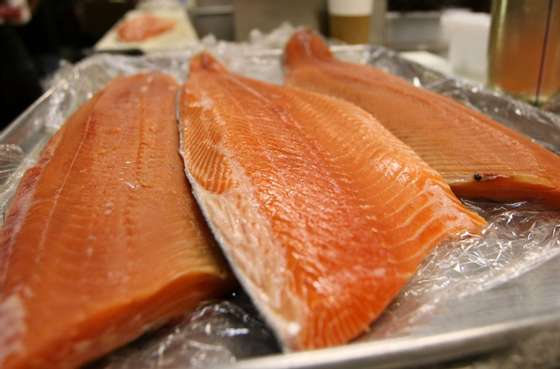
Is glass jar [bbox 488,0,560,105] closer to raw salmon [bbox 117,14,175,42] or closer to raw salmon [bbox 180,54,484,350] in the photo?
raw salmon [bbox 180,54,484,350]

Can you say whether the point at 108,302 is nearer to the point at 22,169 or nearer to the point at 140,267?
the point at 140,267

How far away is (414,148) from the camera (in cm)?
169

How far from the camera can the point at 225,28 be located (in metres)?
5.25

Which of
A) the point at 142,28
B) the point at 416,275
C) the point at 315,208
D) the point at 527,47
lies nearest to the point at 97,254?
the point at 315,208

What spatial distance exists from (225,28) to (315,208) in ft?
15.1

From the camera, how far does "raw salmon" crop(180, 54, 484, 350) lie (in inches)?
37.6

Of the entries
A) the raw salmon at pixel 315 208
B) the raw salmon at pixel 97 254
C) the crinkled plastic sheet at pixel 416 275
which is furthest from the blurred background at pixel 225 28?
the raw salmon at pixel 97 254

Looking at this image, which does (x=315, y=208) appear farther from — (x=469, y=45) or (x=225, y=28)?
(x=225, y=28)

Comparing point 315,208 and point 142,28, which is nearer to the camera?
point 315,208

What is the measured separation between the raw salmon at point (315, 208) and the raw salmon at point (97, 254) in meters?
0.10

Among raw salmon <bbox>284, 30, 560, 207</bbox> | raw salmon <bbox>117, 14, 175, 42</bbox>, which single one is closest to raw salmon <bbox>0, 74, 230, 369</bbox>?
raw salmon <bbox>284, 30, 560, 207</bbox>

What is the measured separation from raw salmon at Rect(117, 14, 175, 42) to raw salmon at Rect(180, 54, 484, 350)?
2.67 meters

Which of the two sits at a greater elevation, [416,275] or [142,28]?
[142,28]

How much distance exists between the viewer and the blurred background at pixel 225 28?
3.25 m
